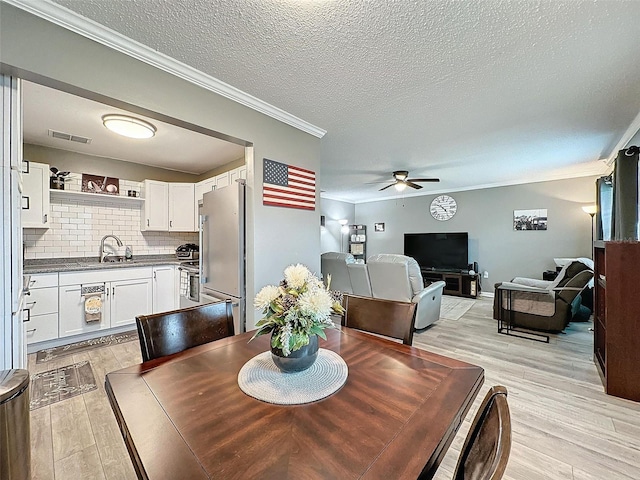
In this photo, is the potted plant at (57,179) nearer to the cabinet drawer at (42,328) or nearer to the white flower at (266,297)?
the cabinet drawer at (42,328)

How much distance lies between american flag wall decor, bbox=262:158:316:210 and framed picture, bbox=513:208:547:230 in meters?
4.93

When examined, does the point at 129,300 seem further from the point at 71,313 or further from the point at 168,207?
the point at 168,207

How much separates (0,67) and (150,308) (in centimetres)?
317

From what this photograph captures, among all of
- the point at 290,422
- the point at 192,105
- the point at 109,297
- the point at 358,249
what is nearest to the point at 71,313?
the point at 109,297

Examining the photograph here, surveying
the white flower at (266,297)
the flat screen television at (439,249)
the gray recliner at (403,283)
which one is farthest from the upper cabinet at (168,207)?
the flat screen television at (439,249)

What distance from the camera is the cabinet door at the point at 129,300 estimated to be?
3.57m

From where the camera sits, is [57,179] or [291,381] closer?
[291,381]

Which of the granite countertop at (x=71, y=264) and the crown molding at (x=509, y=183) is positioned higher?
the crown molding at (x=509, y=183)

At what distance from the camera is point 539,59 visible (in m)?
1.86

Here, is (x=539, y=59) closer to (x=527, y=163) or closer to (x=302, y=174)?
(x=302, y=174)

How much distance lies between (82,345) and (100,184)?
2.17 meters

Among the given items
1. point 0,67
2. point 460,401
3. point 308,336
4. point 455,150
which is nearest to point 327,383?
point 308,336

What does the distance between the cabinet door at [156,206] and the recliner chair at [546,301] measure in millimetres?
5009

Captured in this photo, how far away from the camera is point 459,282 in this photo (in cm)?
596
